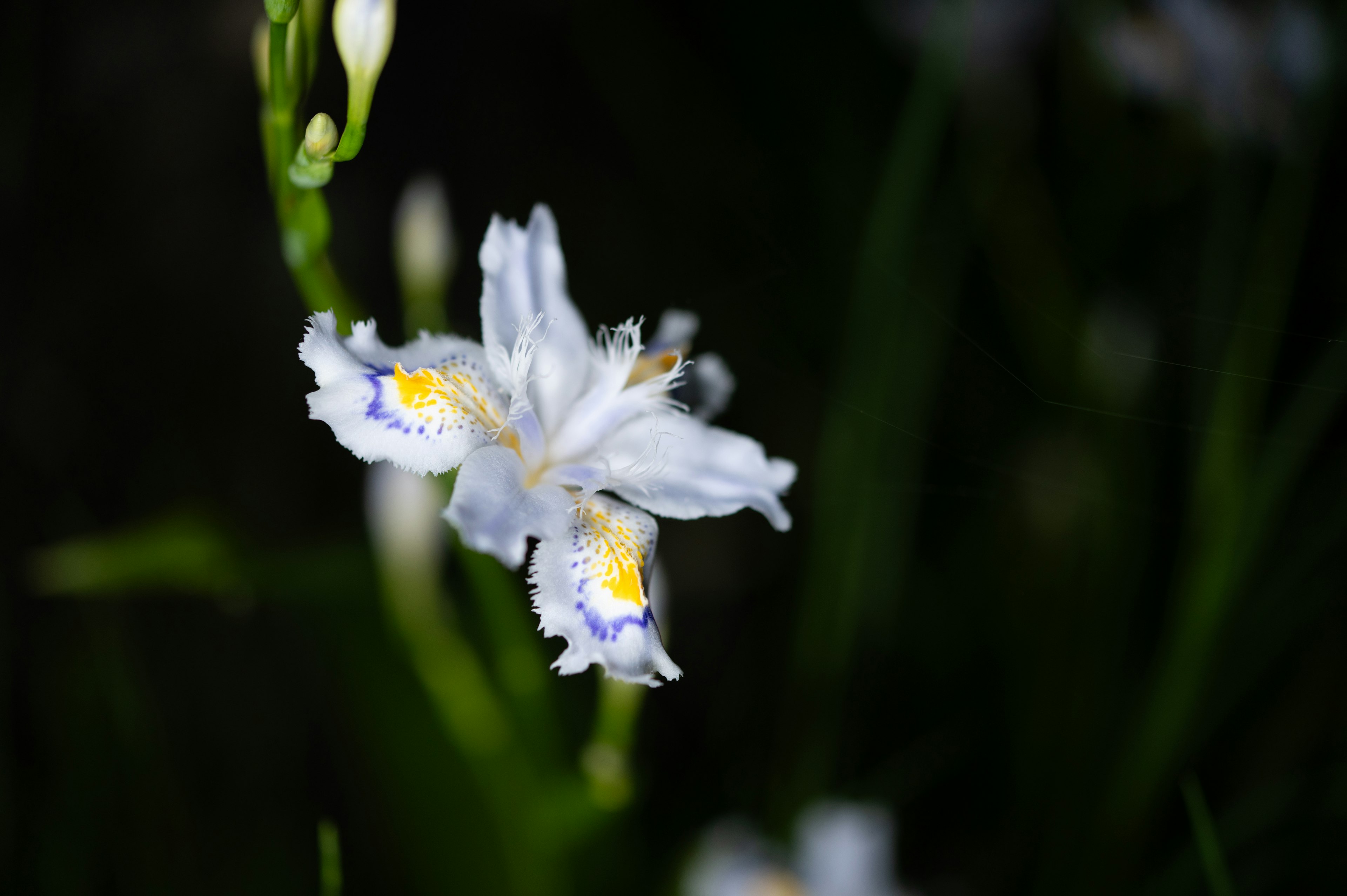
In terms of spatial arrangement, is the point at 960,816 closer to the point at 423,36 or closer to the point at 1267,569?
the point at 1267,569

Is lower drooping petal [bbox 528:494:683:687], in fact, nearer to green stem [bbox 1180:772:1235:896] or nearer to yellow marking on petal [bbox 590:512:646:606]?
yellow marking on petal [bbox 590:512:646:606]

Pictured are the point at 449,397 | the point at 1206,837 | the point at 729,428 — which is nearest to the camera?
the point at 449,397

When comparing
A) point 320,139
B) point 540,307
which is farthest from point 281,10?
point 540,307

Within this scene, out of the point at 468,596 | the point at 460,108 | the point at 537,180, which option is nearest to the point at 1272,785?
the point at 468,596

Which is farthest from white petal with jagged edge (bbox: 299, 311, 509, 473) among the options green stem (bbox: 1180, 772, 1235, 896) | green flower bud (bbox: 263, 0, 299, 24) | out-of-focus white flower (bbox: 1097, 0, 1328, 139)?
out-of-focus white flower (bbox: 1097, 0, 1328, 139)

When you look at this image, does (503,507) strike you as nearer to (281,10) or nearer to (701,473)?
(701,473)

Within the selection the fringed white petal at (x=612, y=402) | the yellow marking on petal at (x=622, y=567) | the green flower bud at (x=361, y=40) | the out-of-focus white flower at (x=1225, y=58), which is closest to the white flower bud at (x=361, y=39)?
the green flower bud at (x=361, y=40)

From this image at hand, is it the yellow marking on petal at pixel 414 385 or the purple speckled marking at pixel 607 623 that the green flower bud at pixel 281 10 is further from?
the purple speckled marking at pixel 607 623
